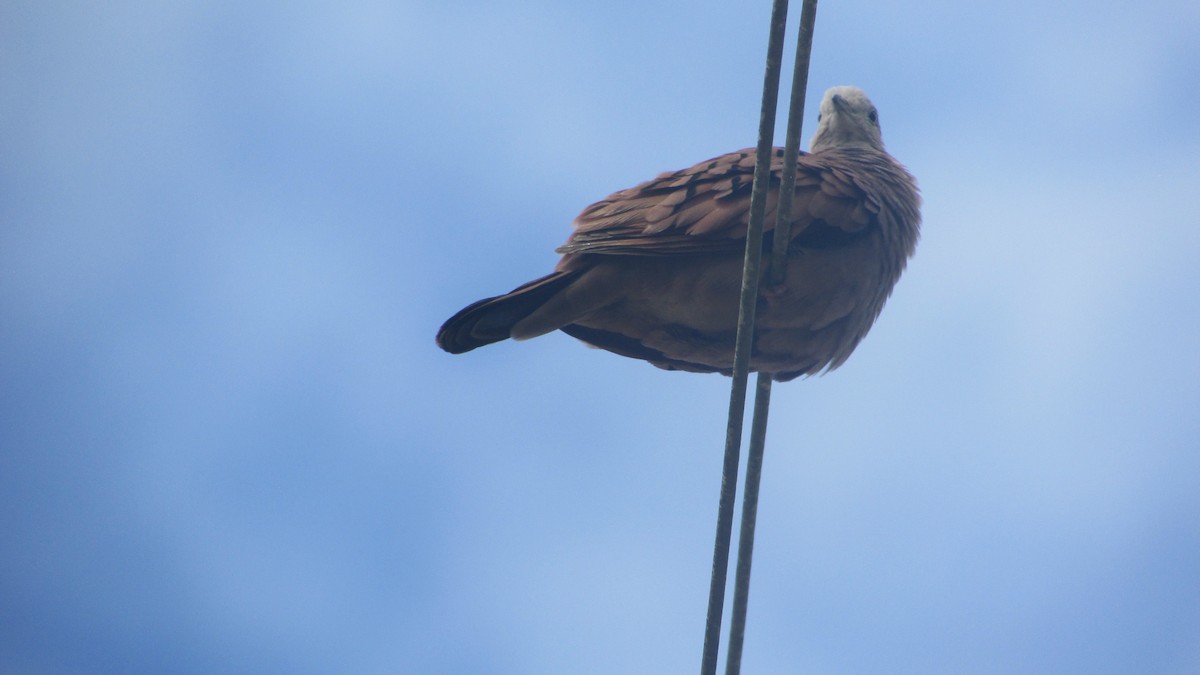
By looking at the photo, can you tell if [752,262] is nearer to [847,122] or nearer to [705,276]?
[705,276]

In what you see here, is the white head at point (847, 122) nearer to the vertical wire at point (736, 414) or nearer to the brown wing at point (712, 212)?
the brown wing at point (712, 212)

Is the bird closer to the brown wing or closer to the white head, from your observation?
the brown wing

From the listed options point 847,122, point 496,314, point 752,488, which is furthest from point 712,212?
point 847,122

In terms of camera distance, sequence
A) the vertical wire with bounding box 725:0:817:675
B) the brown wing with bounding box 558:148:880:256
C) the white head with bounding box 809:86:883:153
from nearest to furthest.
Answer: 1. the vertical wire with bounding box 725:0:817:675
2. the brown wing with bounding box 558:148:880:256
3. the white head with bounding box 809:86:883:153

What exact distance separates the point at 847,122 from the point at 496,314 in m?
2.50

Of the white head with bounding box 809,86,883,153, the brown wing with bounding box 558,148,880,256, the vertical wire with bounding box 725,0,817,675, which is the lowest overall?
the vertical wire with bounding box 725,0,817,675

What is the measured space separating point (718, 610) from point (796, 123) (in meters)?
1.46

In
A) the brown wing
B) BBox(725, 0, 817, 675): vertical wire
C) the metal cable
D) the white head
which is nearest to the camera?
the metal cable

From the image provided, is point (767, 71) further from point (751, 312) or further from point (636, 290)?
point (636, 290)

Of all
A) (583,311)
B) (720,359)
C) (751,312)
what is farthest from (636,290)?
(751,312)

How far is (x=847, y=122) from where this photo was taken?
5.89 metres

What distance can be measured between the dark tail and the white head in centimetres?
215

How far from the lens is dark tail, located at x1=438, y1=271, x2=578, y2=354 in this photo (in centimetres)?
431

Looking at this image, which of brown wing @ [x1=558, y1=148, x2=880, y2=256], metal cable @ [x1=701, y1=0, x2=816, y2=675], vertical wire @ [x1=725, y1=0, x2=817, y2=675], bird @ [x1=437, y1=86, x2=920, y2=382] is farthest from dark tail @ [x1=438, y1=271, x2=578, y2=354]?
metal cable @ [x1=701, y1=0, x2=816, y2=675]
